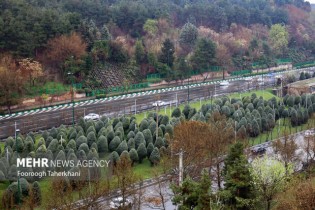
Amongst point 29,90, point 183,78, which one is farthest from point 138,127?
point 183,78

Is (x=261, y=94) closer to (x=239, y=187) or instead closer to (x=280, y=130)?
(x=280, y=130)

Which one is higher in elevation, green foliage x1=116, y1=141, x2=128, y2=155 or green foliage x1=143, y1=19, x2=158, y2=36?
green foliage x1=143, y1=19, x2=158, y2=36

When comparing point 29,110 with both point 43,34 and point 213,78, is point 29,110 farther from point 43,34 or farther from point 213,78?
point 213,78

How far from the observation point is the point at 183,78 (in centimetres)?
6600

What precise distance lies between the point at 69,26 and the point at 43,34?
4431mm

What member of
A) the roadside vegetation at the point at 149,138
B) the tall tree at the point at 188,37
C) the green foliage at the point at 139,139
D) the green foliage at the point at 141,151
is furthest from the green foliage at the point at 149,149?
the tall tree at the point at 188,37

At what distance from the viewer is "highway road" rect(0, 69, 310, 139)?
1634 inches

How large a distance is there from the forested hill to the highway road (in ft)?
21.5

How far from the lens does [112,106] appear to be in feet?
163

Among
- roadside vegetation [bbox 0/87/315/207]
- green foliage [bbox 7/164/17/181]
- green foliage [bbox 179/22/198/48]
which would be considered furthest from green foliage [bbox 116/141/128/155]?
green foliage [bbox 179/22/198/48]

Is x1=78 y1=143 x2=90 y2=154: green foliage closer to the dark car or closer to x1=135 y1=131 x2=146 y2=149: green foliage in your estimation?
x1=135 y1=131 x2=146 y2=149: green foliage

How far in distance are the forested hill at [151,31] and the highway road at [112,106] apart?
6.57 metres

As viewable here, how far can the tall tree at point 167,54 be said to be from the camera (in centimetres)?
6588

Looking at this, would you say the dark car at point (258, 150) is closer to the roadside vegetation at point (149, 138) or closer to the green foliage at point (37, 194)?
the roadside vegetation at point (149, 138)
